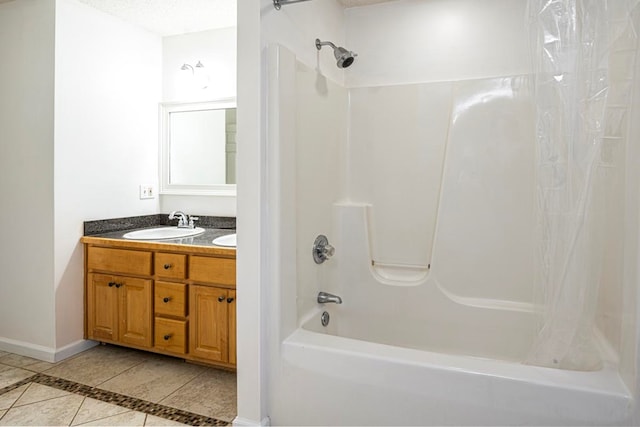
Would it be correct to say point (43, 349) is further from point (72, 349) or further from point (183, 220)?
point (183, 220)

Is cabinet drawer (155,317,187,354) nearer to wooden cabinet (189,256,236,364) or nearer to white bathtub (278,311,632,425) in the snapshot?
wooden cabinet (189,256,236,364)

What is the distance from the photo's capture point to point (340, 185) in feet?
8.55

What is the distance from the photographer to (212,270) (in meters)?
2.53

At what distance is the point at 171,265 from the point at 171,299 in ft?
0.68

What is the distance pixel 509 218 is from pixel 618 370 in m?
1.00

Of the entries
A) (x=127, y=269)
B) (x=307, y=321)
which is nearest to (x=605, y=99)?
(x=307, y=321)

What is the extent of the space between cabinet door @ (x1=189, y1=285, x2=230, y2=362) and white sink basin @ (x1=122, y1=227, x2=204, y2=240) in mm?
545

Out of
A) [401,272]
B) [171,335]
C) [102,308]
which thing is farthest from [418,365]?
[102,308]

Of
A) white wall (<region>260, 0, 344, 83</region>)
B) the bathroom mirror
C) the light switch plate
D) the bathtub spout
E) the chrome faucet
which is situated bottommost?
the bathtub spout

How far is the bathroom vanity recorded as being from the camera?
2.50 meters

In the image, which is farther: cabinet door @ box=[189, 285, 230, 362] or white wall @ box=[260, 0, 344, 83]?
cabinet door @ box=[189, 285, 230, 362]

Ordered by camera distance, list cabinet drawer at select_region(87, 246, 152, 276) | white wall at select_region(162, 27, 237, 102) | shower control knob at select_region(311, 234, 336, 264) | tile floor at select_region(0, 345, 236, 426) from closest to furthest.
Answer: tile floor at select_region(0, 345, 236, 426)
shower control knob at select_region(311, 234, 336, 264)
cabinet drawer at select_region(87, 246, 152, 276)
white wall at select_region(162, 27, 237, 102)

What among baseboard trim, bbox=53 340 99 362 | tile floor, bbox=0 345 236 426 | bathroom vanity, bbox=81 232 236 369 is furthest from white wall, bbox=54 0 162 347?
tile floor, bbox=0 345 236 426

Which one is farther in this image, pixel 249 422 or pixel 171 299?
pixel 171 299
